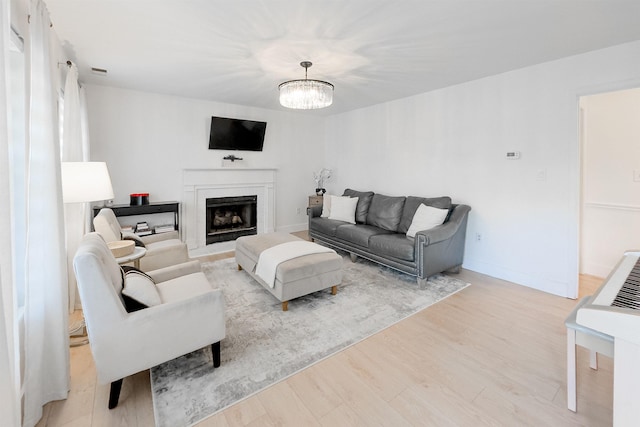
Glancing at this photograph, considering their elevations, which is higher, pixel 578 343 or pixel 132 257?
pixel 132 257

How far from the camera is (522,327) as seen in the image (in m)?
2.56

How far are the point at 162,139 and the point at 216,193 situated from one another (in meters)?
1.18

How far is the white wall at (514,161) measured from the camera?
303 cm

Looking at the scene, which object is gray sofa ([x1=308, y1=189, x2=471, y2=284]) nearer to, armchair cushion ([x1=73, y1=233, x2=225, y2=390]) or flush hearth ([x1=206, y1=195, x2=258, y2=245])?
flush hearth ([x1=206, y1=195, x2=258, y2=245])

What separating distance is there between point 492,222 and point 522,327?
1.54 m

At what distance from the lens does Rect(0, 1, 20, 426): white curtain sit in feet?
3.21

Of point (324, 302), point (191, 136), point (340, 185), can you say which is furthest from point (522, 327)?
point (191, 136)

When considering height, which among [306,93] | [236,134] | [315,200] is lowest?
[315,200]

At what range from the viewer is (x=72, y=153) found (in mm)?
2705

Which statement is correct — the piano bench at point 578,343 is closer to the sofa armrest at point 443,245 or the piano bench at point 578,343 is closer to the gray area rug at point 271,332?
the gray area rug at point 271,332

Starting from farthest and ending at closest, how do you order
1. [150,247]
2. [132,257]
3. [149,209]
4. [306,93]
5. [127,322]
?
[149,209] → [150,247] → [306,93] → [132,257] → [127,322]

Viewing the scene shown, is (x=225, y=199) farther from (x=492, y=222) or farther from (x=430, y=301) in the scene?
(x=492, y=222)

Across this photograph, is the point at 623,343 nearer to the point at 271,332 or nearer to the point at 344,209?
the point at 271,332

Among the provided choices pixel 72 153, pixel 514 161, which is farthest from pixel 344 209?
pixel 72 153
